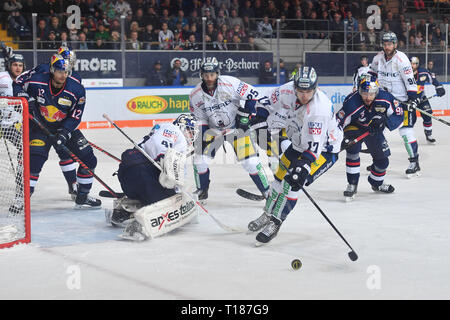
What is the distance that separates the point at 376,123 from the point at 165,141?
2.04 m

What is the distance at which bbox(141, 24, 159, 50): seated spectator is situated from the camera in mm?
11836

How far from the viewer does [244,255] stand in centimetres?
392

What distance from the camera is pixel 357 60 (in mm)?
13148

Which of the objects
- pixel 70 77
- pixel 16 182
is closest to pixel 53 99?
pixel 70 77

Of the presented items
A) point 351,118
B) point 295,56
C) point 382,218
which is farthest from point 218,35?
point 382,218

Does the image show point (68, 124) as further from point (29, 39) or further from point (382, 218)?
point (29, 39)

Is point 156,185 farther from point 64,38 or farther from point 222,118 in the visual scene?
point 64,38

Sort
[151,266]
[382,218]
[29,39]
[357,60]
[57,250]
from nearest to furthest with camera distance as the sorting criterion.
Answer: [151,266] → [57,250] → [382,218] → [29,39] → [357,60]

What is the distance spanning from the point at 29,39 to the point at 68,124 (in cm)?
643

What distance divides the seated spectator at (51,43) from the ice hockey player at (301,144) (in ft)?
23.4

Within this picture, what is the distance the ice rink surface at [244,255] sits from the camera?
3234 mm

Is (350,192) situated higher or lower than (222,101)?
lower

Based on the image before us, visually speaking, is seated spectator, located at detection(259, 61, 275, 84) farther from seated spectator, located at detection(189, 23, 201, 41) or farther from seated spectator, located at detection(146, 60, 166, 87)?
seated spectator, located at detection(146, 60, 166, 87)

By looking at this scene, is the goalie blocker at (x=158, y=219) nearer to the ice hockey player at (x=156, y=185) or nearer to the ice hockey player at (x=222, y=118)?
the ice hockey player at (x=156, y=185)
